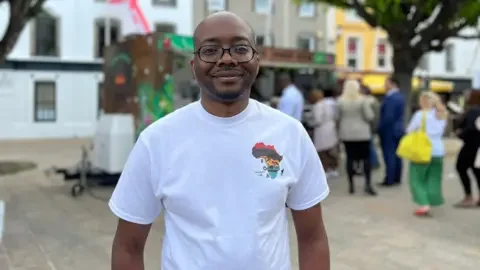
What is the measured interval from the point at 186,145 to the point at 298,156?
38 centimetres

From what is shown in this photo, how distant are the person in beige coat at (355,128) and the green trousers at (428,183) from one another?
145 centimetres

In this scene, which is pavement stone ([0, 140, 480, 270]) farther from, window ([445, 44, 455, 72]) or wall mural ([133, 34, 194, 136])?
window ([445, 44, 455, 72])

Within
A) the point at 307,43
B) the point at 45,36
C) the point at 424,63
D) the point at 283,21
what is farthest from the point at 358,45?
the point at 45,36

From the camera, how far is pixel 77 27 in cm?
2503

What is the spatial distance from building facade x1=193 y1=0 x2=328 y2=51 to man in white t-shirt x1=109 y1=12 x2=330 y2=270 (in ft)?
84.8

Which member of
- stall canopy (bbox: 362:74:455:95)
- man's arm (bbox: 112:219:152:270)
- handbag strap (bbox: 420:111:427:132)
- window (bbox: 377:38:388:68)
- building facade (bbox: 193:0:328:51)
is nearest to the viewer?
man's arm (bbox: 112:219:152:270)

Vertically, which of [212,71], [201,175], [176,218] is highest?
[212,71]

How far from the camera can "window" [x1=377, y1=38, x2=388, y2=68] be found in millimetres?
31203

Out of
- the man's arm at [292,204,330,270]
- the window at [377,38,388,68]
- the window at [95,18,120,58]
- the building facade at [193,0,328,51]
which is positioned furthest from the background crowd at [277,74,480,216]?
the window at [377,38,388,68]

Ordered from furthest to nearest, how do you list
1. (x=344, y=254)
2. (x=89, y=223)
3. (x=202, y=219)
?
(x=89, y=223) < (x=344, y=254) < (x=202, y=219)

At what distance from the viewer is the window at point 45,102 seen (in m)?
24.6

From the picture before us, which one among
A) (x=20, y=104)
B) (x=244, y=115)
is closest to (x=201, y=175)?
(x=244, y=115)

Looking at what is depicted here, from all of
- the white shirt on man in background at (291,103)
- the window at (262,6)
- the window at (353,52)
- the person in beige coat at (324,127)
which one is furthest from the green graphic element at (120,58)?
the window at (353,52)

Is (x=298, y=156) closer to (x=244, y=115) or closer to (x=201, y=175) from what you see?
(x=244, y=115)
